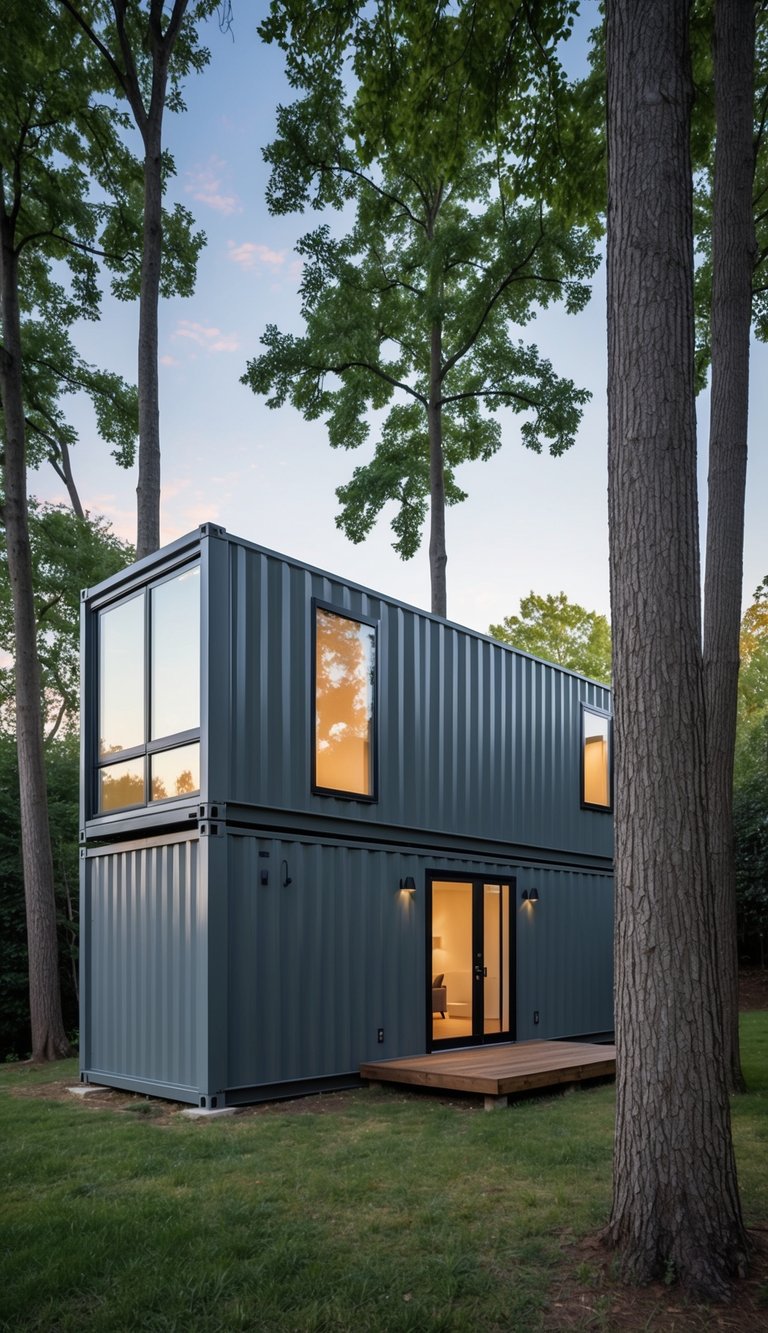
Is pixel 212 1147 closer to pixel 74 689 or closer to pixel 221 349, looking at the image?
pixel 221 349

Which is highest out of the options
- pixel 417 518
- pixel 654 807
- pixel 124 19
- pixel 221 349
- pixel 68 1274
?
pixel 124 19

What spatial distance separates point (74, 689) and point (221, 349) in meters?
9.97

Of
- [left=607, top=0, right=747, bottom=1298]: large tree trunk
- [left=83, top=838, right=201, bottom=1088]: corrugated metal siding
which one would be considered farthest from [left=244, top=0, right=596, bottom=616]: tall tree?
[left=607, top=0, right=747, bottom=1298]: large tree trunk

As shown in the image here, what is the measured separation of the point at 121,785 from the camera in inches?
352

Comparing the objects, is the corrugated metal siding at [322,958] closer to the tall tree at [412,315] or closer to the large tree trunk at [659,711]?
the large tree trunk at [659,711]

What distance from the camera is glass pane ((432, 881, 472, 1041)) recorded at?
10477 mm

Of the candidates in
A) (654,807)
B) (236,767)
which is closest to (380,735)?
(236,767)

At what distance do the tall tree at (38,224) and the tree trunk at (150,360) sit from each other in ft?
5.65

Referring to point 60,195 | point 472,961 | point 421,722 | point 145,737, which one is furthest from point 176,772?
point 60,195

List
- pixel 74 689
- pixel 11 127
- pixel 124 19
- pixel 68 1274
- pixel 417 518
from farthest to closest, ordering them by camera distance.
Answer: pixel 74 689 → pixel 417 518 → pixel 11 127 → pixel 124 19 → pixel 68 1274

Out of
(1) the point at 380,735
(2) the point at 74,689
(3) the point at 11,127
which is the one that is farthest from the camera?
(2) the point at 74,689

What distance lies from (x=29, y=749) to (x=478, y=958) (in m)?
5.82

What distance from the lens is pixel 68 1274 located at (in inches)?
146

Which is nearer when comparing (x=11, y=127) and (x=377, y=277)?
(x=11, y=127)
